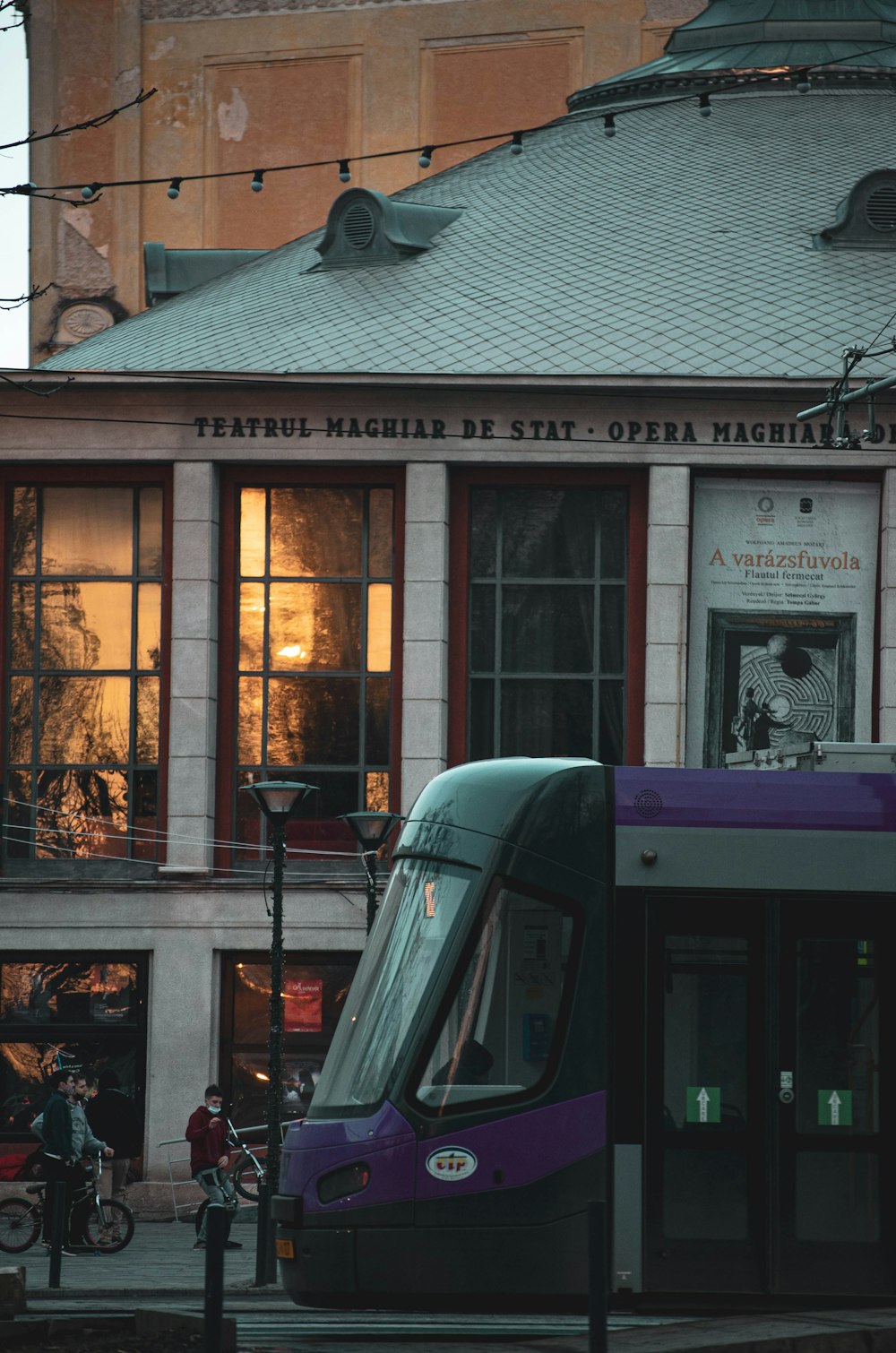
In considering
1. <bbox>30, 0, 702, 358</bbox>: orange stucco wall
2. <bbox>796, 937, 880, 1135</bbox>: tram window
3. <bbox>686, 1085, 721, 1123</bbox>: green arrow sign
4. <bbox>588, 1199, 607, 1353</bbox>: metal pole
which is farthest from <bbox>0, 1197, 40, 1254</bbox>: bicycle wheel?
<bbox>30, 0, 702, 358</bbox>: orange stucco wall

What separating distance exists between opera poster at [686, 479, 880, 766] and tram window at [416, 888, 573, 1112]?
18195 millimetres

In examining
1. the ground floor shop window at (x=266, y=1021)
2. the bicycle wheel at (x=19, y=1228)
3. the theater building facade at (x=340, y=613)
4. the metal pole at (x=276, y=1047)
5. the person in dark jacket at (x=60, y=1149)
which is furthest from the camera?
the theater building facade at (x=340, y=613)

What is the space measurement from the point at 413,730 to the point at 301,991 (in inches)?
153

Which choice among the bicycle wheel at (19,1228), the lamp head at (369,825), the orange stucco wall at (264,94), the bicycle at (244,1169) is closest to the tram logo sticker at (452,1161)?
the bicycle wheel at (19,1228)

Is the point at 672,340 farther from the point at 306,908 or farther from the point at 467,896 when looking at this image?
the point at 467,896

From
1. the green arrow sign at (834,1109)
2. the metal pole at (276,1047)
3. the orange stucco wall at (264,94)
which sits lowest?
the metal pole at (276,1047)

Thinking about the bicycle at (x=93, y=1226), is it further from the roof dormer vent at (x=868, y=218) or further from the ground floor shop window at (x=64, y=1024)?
the roof dormer vent at (x=868, y=218)

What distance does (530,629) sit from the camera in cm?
3123

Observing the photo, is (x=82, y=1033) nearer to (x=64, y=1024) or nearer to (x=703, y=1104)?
(x=64, y=1024)

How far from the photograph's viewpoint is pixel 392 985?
12883 millimetres

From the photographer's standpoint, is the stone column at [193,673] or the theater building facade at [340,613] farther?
the stone column at [193,673]

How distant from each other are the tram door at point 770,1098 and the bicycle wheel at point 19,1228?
10.7m

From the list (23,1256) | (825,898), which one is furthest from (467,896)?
(23,1256)

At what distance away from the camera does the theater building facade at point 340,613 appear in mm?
30672
